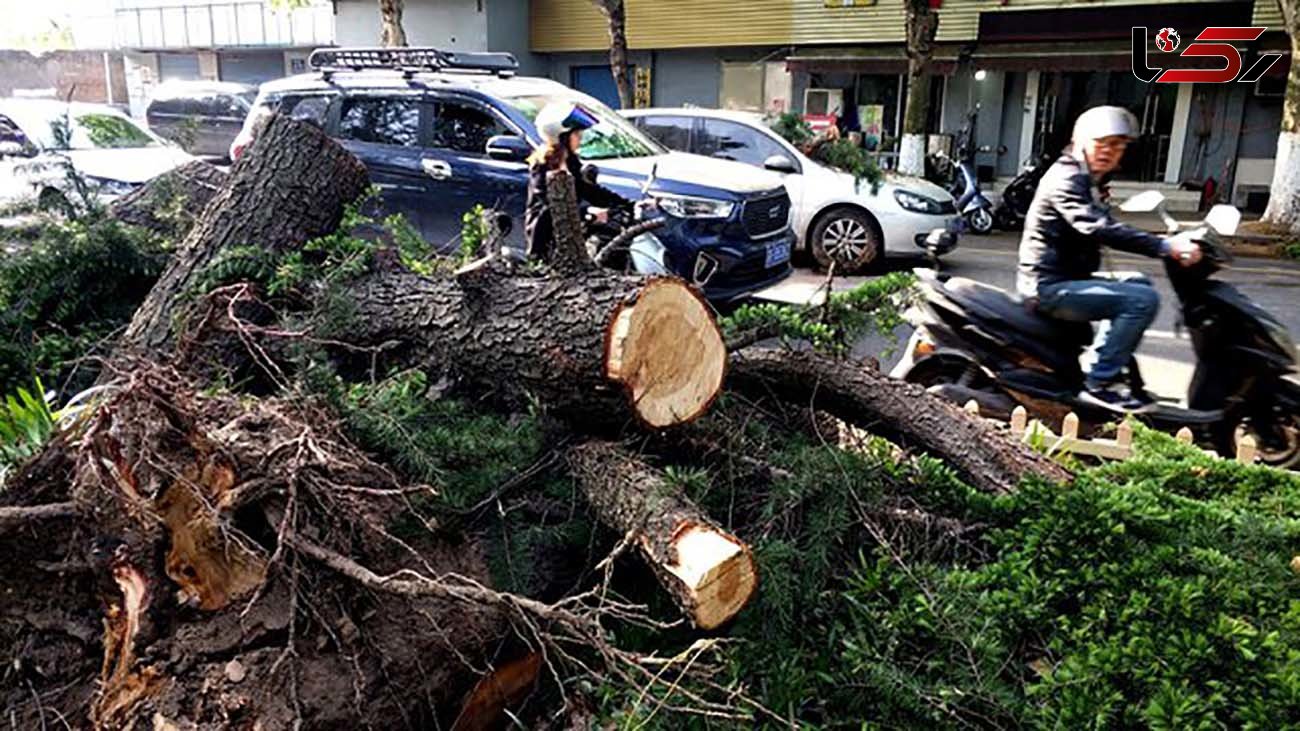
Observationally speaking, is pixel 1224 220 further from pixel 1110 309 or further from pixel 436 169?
pixel 436 169

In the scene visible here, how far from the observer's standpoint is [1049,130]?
17.4m

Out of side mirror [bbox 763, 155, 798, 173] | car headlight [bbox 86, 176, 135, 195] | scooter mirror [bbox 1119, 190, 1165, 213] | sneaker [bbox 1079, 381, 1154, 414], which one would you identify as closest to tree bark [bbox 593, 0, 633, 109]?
side mirror [bbox 763, 155, 798, 173]

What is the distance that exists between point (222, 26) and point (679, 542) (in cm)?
2925

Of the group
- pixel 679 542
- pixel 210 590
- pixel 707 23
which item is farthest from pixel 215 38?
pixel 679 542

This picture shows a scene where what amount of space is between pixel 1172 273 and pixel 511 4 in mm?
19650

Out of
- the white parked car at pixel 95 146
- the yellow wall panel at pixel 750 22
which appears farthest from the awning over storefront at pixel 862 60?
the white parked car at pixel 95 146

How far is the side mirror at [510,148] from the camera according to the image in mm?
7312

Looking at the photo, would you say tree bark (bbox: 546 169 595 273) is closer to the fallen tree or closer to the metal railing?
the fallen tree

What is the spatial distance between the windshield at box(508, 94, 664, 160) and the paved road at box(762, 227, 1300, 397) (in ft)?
6.05

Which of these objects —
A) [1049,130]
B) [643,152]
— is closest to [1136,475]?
[643,152]

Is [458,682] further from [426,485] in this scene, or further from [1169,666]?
[1169,666]

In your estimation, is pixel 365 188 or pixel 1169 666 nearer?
pixel 1169 666

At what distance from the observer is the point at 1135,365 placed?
188 inches

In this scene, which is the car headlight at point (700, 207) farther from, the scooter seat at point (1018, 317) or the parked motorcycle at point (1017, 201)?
the parked motorcycle at point (1017, 201)
